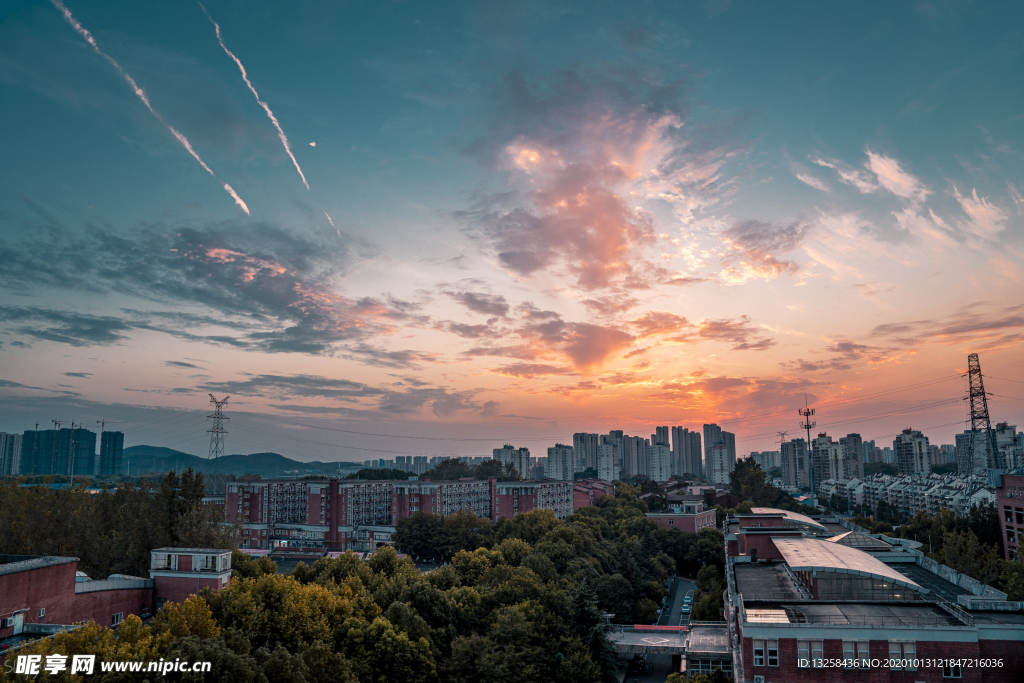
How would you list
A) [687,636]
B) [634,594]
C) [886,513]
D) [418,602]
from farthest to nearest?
[886,513], [634,594], [687,636], [418,602]

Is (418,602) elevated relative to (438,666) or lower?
elevated

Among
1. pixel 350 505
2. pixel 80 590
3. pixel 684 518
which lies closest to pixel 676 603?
pixel 684 518

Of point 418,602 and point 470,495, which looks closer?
point 418,602

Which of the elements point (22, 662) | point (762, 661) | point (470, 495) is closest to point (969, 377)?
point (470, 495)

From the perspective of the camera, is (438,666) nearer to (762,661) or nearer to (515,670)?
(515,670)

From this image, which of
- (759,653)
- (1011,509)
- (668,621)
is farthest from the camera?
(1011,509)

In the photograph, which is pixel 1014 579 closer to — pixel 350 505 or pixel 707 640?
pixel 707 640

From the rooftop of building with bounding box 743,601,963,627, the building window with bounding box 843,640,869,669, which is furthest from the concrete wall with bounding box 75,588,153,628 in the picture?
the building window with bounding box 843,640,869,669
